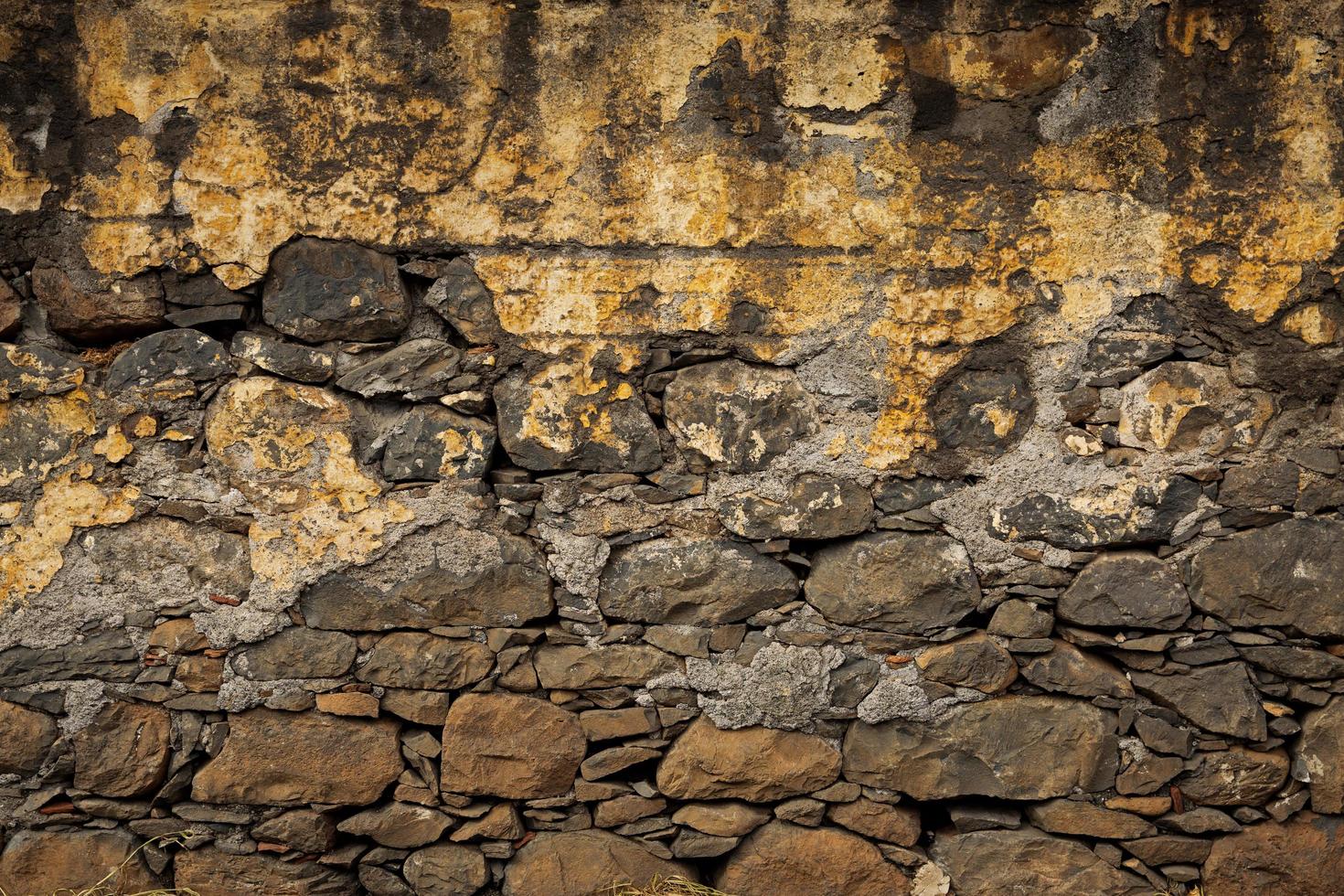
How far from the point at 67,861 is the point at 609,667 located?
4.41 feet

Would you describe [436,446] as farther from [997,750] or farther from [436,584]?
[997,750]

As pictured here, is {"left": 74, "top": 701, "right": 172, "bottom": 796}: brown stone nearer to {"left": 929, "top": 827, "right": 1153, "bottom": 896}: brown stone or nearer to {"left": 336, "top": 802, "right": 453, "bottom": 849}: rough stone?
{"left": 336, "top": 802, "right": 453, "bottom": 849}: rough stone

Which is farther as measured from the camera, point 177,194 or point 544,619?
point 544,619

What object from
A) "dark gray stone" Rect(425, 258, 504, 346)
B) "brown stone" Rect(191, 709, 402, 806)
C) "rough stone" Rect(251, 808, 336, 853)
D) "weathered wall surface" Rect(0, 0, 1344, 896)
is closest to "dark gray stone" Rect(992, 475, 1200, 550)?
"weathered wall surface" Rect(0, 0, 1344, 896)

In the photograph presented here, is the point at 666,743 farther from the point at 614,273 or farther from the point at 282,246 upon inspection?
the point at 282,246

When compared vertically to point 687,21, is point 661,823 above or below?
below

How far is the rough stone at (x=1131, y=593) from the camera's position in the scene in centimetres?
246

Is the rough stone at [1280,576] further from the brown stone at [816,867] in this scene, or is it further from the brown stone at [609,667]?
the brown stone at [609,667]

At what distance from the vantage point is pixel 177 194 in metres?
2.42

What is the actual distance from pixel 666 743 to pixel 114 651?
1304mm

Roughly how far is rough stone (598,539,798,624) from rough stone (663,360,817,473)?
22 cm

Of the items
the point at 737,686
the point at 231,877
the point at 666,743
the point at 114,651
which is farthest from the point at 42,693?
the point at 737,686

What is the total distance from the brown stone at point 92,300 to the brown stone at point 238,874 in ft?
4.10

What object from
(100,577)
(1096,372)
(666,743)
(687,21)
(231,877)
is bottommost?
(231,877)
